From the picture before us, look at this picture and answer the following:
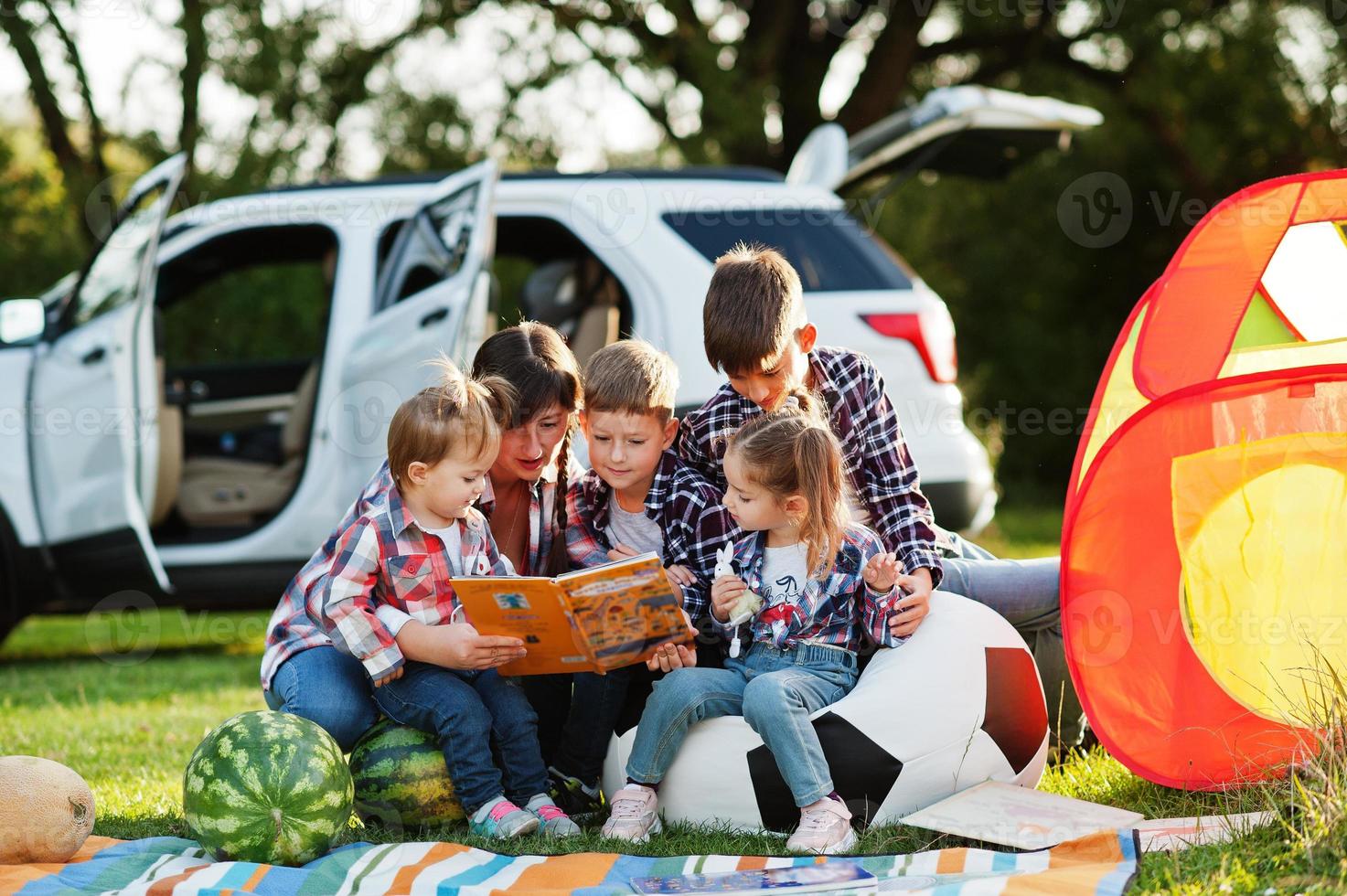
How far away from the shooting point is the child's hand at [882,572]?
A: 3057mm

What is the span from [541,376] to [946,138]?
3.06 metres

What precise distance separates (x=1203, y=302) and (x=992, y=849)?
55.0 inches

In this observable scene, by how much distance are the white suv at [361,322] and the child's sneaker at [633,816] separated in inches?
90.1

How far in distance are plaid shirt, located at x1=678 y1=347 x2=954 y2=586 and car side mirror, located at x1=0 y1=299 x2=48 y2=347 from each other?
2942 mm

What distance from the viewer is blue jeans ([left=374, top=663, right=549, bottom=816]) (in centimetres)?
304

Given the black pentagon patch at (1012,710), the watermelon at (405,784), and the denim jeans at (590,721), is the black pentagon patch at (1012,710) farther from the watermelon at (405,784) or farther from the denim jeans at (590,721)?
the watermelon at (405,784)

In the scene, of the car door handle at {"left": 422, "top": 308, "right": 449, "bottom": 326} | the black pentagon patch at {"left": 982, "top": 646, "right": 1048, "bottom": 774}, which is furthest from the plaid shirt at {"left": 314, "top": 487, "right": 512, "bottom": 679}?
the car door handle at {"left": 422, "top": 308, "right": 449, "bottom": 326}

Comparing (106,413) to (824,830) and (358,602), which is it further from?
(824,830)

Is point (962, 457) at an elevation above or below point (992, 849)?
above

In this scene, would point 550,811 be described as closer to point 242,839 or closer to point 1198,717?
point 242,839

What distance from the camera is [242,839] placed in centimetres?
276

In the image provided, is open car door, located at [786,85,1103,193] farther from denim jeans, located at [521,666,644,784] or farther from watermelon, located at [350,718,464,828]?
watermelon, located at [350,718,464,828]

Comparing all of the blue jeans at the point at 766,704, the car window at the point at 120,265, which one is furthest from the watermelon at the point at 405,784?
the car window at the point at 120,265

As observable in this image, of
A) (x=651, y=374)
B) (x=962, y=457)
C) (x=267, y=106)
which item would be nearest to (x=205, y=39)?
(x=267, y=106)
